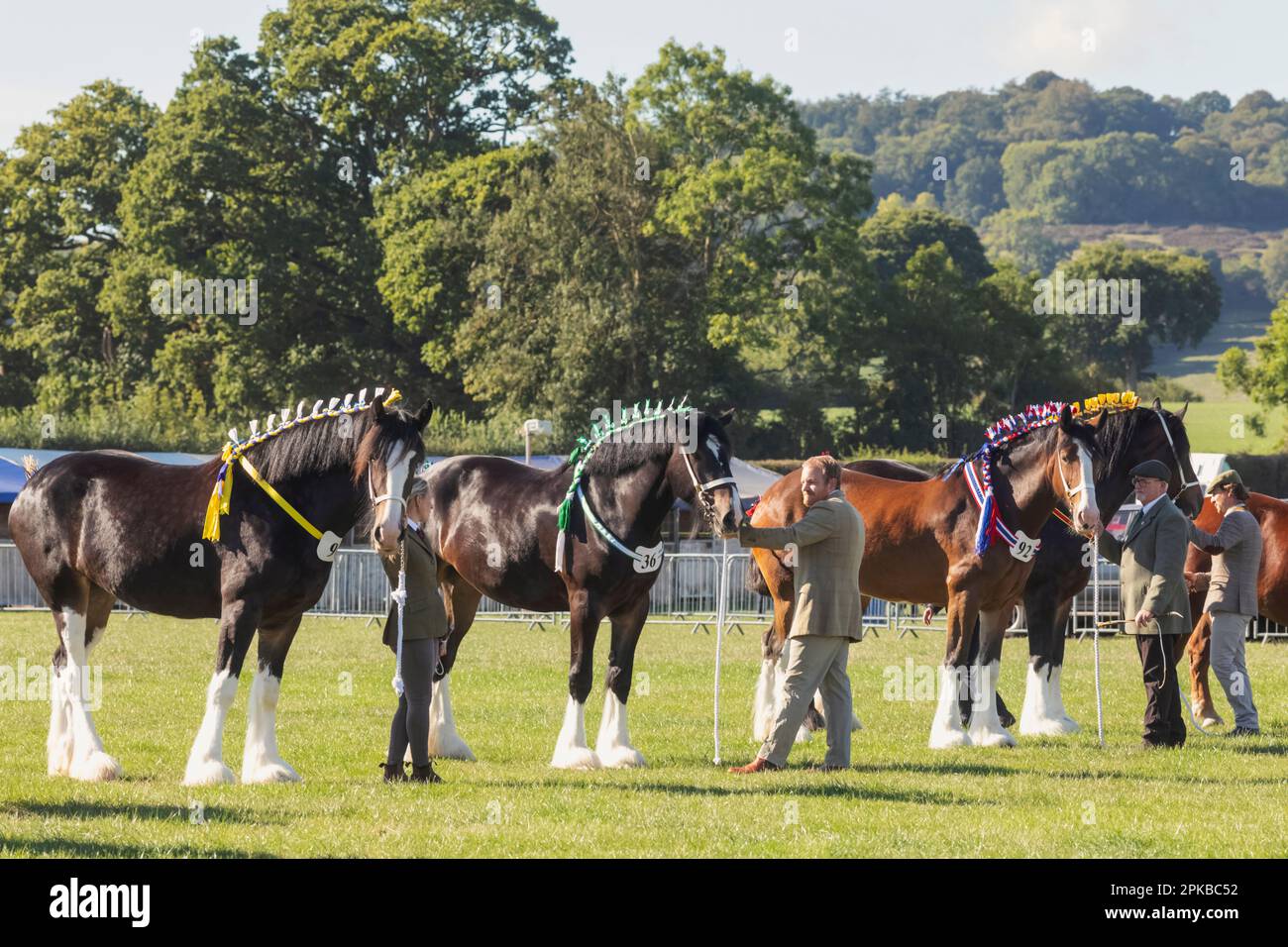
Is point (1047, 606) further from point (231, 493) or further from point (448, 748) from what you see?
point (231, 493)

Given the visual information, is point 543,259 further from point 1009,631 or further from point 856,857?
point 856,857

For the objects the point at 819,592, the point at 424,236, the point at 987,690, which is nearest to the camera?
the point at 819,592

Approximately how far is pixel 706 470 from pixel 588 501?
1110 millimetres

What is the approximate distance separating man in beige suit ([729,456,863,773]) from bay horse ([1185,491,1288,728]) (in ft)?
16.6

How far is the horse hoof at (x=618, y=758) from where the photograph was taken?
1221cm

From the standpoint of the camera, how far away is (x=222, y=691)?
10.9 m

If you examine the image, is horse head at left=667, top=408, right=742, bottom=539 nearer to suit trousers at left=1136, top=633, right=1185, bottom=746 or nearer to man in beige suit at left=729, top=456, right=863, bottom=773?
man in beige suit at left=729, top=456, right=863, bottom=773

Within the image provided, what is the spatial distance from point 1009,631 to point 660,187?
30.1 meters

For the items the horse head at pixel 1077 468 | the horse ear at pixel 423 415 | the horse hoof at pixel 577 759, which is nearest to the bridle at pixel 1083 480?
the horse head at pixel 1077 468

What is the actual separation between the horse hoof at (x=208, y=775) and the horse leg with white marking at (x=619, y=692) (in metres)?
2.71

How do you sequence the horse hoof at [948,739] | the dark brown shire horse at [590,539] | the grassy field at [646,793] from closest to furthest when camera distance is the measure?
the grassy field at [646,793]
the dark brown shire horse at [590,539]
the horse hoof at [948,739]

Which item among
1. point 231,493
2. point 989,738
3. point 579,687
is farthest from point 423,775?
point 989,738

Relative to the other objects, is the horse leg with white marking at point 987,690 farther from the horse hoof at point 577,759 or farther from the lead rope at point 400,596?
the lead rope at point 400,596

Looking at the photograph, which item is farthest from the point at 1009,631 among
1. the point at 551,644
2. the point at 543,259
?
the point at 543,259
